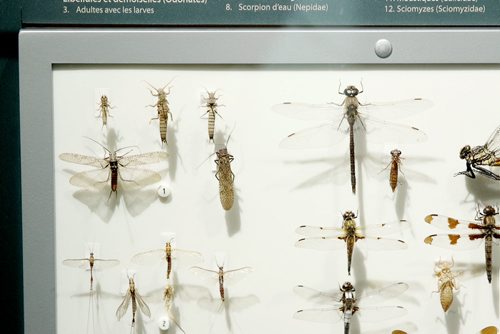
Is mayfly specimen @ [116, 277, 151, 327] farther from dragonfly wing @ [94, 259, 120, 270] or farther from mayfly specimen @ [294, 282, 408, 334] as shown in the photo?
mayfly specimen @ [294, 282, 408, 334]

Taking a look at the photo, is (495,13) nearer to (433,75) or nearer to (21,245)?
(433,75)

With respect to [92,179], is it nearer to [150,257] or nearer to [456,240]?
[150,257]

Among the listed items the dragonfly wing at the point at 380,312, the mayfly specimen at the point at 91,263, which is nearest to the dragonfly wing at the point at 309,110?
the dragonfly wing at the point at 380,312

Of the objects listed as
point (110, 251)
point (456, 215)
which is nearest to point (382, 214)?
point (456, 215)

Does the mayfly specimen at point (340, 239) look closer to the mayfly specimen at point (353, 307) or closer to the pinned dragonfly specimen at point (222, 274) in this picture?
the mayfly specimen at point (353, 307)

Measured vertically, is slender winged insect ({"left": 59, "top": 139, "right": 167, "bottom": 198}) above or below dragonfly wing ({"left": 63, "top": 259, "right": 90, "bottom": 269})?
above

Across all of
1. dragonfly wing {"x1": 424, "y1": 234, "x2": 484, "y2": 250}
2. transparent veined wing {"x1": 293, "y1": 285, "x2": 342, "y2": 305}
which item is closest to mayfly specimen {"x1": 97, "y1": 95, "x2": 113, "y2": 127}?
transparent veined wing {"x1": 293, "y1": 285, "x2": 342, "y2": 305}

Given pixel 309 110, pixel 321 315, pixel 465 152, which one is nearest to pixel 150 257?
pixel 321 315
